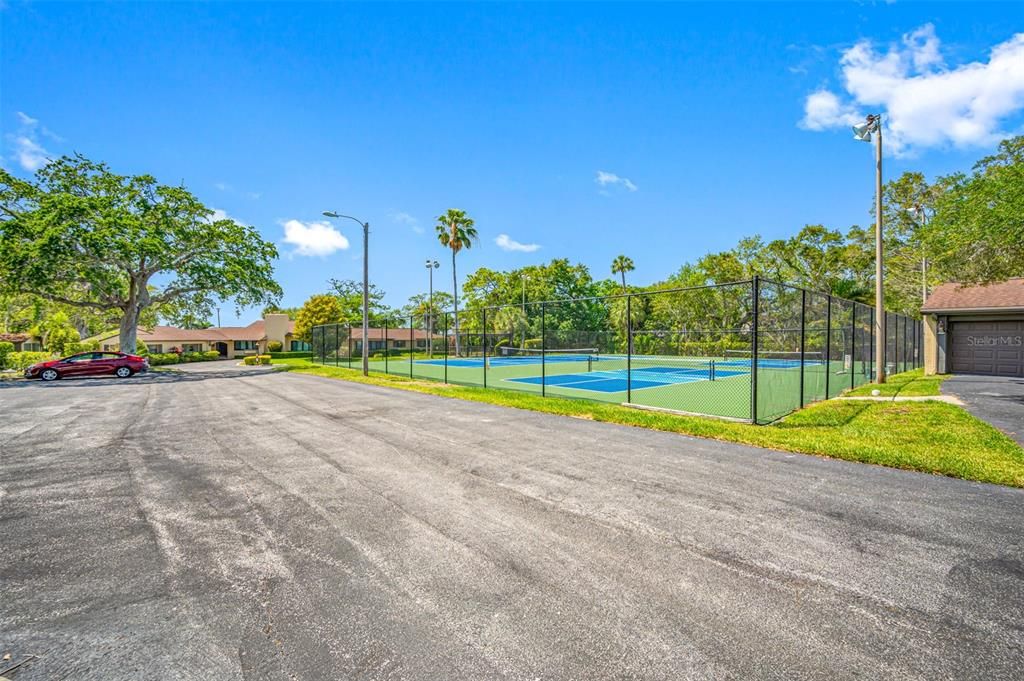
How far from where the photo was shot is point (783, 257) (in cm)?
3969

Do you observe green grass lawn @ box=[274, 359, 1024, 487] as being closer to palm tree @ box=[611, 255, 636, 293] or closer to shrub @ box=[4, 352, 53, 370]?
shrub @ box=[4, 352, 53, 370]

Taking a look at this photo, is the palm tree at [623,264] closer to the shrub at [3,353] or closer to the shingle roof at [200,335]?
the shingle roof at [200,335]

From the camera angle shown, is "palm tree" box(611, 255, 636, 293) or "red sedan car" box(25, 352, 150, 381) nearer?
"red sedan car" box(25, 352, 150, 381)

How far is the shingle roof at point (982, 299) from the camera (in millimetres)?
16734

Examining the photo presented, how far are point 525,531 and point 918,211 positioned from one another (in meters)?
39.1

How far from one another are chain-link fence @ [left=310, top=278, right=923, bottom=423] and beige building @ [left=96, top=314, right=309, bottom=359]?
2280 cm

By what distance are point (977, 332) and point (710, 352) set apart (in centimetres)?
970

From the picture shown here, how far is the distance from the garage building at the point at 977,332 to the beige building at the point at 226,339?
182 ft

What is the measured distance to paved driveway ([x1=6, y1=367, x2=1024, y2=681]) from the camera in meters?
2.22

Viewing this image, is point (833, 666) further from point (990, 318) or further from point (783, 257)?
point (783, 257)

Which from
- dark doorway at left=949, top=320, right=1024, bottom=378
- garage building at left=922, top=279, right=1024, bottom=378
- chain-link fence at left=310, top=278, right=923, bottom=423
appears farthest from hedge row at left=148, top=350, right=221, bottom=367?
dark doorway at left=949, top=320, right=1024, bottom=378

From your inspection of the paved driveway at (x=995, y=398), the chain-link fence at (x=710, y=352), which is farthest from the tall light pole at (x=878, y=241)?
the paved driveway at (x=995, y=398)

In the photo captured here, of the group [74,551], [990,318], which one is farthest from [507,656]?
[990,318]

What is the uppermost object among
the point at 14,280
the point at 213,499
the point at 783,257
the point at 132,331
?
the point at 783,257
